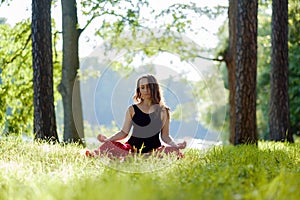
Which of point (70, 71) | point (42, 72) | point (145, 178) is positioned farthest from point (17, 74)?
point (145, 178)

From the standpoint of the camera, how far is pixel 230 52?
45.3 feet

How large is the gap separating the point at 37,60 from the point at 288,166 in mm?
5724

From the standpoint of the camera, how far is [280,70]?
1193 centimetres

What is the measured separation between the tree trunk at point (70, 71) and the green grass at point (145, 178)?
4.95 meters

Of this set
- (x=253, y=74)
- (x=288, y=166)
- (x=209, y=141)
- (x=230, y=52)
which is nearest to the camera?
(x=288, y=166)

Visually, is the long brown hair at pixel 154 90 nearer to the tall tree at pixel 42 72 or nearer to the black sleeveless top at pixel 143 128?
the black sleeveless top at pixel 143 128

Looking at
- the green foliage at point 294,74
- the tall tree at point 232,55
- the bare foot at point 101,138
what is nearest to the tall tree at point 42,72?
the bare foot at point 101,138

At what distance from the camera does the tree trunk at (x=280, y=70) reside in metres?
11.8

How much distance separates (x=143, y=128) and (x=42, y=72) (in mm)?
3028

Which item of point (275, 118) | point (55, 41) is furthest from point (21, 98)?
point (275, 118)

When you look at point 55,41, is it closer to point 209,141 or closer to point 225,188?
point 209,141

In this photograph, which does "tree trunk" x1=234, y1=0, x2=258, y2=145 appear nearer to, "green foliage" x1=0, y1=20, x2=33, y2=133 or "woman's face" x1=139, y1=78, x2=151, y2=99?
"woman's face" x1=139, y1=78, x2=151, y2=99

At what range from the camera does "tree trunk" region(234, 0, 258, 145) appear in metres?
9.50

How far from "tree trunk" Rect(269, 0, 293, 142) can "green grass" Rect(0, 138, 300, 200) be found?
4.86 m
